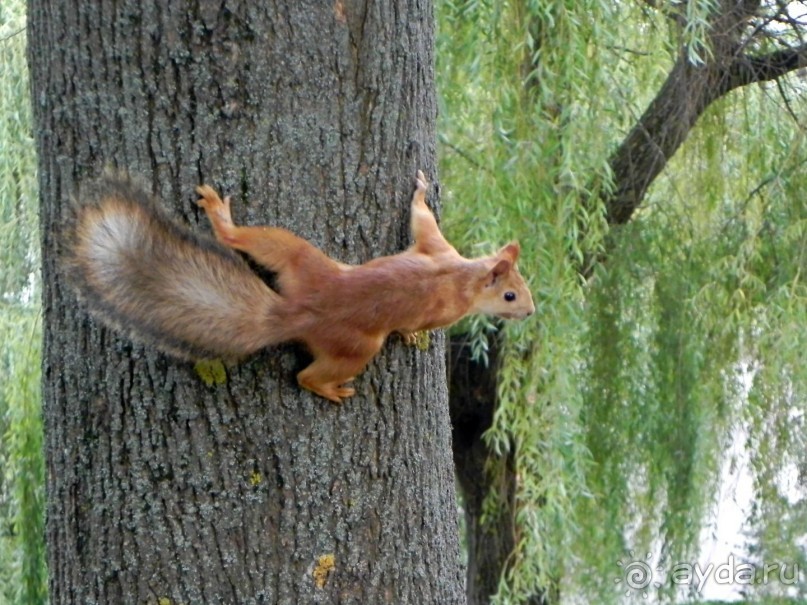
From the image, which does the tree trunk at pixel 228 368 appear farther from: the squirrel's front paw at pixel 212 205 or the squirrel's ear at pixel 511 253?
the squirrel's ear at pixel 511 253

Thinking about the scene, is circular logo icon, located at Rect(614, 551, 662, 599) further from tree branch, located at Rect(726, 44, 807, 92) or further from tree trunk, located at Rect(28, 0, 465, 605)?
tree trunk, located at Rect(28, 0, 465, 605)

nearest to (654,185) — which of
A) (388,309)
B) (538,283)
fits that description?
(538,283)

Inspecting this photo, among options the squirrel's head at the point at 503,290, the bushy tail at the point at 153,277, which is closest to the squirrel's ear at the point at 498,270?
the squirrel's head at the point at 503,290

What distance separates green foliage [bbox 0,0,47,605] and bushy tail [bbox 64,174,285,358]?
2266 mm

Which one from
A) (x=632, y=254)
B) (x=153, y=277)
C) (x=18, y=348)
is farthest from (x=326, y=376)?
(x=632, y=254)

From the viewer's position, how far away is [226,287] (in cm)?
167

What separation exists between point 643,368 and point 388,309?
300 centimetres

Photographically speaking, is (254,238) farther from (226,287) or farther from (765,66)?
(765,66)

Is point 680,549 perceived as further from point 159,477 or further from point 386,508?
point 159,477

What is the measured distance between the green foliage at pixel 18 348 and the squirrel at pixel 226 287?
2265 millimetres

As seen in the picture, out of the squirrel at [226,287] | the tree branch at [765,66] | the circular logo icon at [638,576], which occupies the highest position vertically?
the tree branch at [765,66]

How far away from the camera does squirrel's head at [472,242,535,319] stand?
2.16 meters

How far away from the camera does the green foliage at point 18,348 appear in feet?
12.2

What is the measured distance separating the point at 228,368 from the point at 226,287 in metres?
0.12
